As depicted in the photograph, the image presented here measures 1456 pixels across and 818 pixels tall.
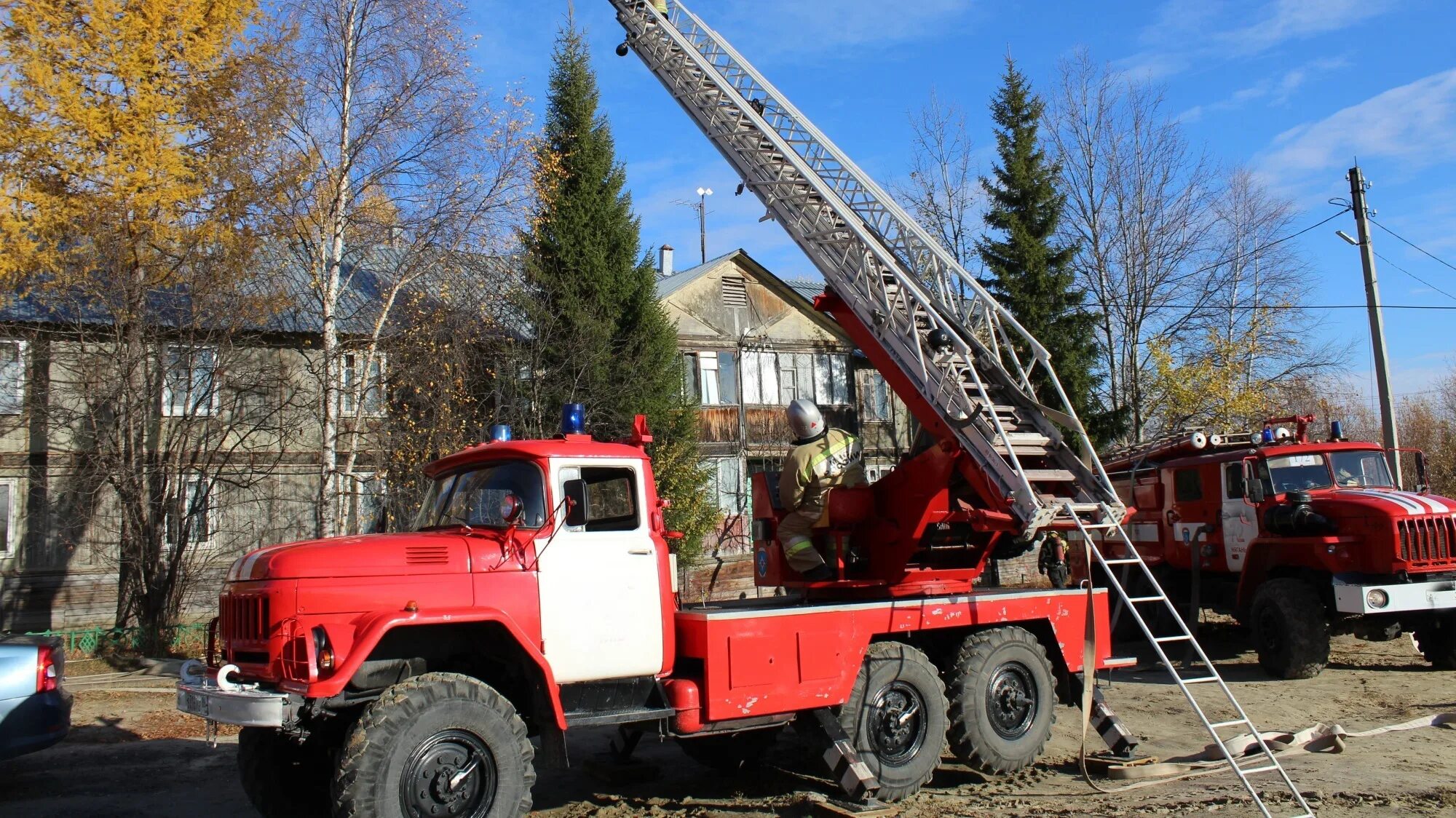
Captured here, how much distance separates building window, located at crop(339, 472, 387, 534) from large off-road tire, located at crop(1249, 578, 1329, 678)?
485 inches

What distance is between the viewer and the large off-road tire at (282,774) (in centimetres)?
629

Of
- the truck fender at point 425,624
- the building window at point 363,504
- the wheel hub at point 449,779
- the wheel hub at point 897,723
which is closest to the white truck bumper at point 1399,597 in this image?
the wheel hub at point 897,723

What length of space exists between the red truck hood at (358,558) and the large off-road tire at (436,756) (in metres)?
0.63

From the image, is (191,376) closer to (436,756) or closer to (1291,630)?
(436,756)

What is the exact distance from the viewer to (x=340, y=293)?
56.0 ft

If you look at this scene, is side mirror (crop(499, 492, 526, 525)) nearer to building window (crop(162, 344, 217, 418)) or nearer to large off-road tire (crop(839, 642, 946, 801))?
large off-road tire (crop(839, 642, 946, 801))

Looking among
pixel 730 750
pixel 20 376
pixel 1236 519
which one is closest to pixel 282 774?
pixel 730 750

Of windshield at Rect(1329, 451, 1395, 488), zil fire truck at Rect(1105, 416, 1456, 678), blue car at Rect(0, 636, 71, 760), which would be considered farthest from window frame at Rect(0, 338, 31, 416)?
windshield at Rect(1329, 451, 1395, 488)

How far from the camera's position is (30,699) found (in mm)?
7344

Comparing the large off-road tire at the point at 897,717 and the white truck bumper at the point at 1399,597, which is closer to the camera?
the large off-road tire at the point at 897,717

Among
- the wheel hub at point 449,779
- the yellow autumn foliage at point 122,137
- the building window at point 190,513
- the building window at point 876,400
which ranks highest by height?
the yellow autumn foliage at point 122,137

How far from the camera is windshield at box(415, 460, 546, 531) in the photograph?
6.27 metres

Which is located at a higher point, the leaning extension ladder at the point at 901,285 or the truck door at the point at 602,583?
the leaning extension ladder at the point at 901,285

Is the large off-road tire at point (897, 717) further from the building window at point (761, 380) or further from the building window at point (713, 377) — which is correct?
the building window at point (761, 380)
